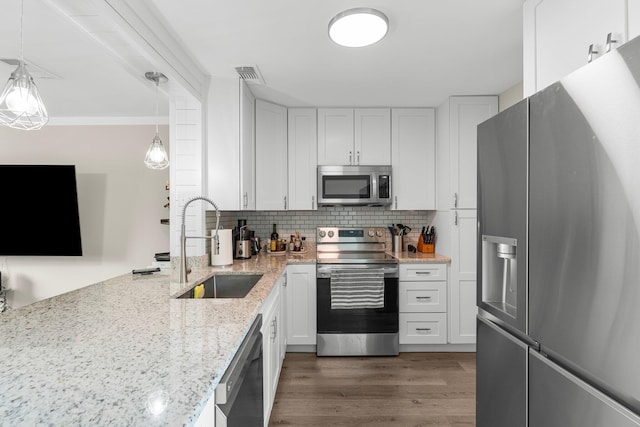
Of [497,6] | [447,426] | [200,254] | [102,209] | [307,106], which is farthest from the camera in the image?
[102,209]

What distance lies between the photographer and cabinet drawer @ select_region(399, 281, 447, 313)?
309 cm

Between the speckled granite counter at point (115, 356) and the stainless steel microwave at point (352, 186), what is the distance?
6.02 ft

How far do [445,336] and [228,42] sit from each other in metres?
3.04

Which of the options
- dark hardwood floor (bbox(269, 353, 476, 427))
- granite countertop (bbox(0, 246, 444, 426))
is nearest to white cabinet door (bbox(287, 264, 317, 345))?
dark hardwood floor (bbox(269, 353, 476, 427))

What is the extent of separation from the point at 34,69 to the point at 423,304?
3.74 m

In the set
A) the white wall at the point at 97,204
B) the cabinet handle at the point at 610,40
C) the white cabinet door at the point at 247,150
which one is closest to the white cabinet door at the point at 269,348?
the white cabinet door at the point at 247,150

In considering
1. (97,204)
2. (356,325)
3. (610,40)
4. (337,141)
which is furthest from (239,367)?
(97,204)

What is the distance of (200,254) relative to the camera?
8.43ft

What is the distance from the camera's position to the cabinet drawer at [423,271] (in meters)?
3.08

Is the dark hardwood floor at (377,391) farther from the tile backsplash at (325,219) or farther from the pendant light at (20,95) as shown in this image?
the pendant light at (20,95)

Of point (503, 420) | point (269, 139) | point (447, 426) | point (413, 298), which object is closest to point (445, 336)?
point (413, 298)

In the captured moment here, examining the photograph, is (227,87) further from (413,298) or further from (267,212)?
(413,298)

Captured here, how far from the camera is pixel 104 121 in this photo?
366cm

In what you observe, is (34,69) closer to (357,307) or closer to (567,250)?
(357,307)
